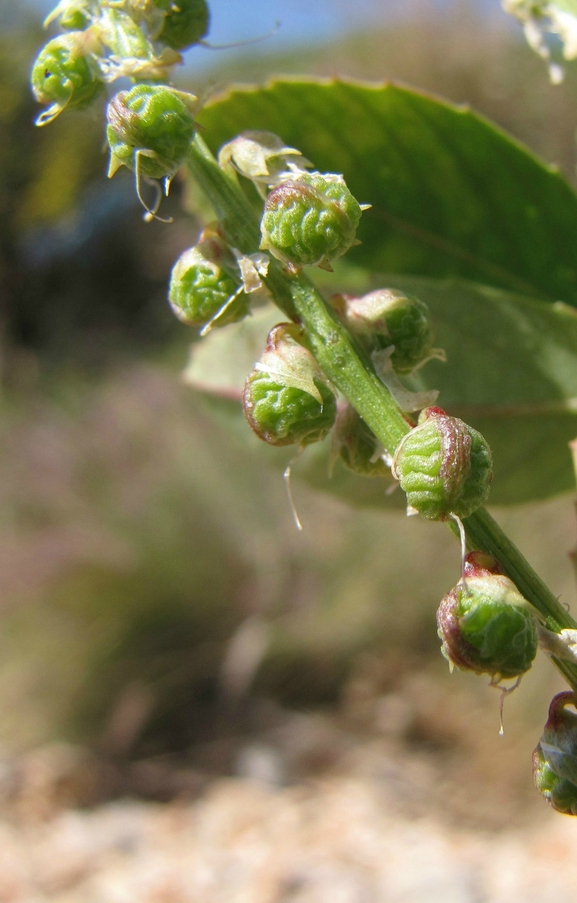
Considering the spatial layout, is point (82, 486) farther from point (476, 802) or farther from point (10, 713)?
point (476, 802)

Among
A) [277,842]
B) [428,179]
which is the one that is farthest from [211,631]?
[428,179]

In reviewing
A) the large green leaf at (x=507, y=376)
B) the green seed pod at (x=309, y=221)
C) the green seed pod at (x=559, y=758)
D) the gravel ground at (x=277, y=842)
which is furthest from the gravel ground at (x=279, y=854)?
the green seed pod at (x=309, y=221)

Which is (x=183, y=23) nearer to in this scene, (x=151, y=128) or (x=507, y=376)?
(x=151, y=128)

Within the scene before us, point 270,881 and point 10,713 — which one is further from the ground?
Answer: point 270,881

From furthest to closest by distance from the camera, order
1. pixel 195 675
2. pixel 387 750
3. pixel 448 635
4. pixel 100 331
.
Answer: pixel 100 331
pixel 195 675
pixel 387 750
pixel 448 635

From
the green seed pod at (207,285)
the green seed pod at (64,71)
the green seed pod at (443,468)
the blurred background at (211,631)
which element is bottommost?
the blurred background at (211,631)

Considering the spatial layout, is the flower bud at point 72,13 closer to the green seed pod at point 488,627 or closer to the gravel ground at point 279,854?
the green seed pod at point 488,627

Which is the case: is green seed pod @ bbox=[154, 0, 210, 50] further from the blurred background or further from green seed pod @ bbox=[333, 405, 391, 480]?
the blurred background

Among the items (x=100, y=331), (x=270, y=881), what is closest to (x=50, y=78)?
(x=270, y=881)
